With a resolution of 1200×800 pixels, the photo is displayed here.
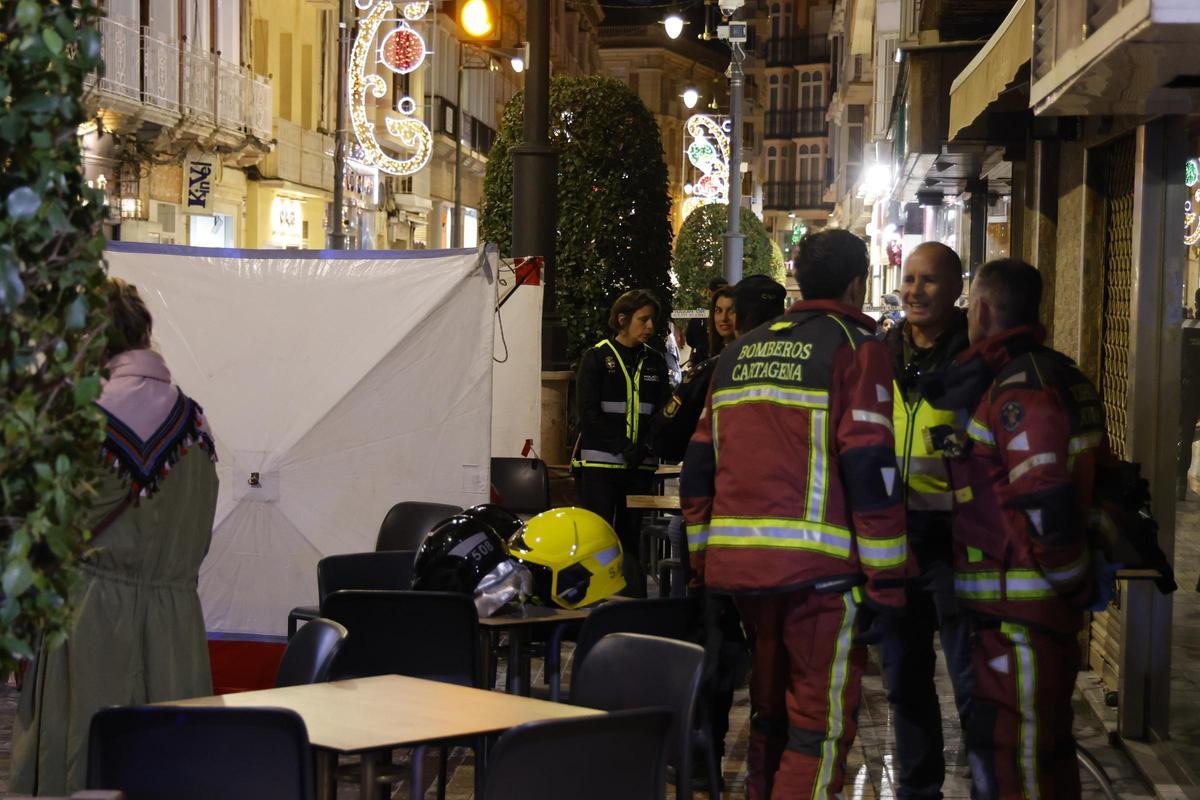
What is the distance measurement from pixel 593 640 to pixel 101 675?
1.51 meters

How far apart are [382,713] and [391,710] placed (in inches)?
1.9

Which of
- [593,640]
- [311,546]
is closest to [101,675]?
[593,640]

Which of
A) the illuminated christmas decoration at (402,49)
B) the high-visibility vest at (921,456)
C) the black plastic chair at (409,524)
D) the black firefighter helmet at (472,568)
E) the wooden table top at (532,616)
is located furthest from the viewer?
the illuminated christmas decoration at (402,49)

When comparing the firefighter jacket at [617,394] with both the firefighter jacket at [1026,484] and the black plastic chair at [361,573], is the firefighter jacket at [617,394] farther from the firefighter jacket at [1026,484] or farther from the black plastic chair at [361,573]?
the firefighter jacket at [1026,484]

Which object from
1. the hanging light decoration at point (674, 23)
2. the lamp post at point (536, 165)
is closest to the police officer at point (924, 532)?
the lamp post at point (536, 165)

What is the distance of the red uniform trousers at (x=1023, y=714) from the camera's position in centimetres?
548

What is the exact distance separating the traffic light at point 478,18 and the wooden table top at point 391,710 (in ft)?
24.8

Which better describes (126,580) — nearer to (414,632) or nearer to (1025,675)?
(414,632)

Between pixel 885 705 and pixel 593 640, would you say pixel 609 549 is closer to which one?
pixel 593 640

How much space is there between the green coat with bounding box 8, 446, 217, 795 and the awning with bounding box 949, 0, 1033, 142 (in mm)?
4515

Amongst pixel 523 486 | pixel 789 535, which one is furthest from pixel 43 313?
pixel 523 486

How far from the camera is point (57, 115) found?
272cm

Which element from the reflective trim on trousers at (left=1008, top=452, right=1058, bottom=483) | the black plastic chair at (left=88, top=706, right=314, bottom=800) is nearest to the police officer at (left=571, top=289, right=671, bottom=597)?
the reflective trim on trousers at (left=1008, top=452, right=1058, bottom=483)

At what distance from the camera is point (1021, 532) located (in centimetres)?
541
